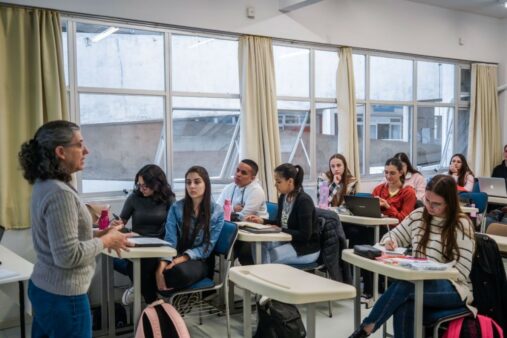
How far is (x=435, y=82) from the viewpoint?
7.12 metres

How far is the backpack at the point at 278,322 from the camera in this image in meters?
2.60

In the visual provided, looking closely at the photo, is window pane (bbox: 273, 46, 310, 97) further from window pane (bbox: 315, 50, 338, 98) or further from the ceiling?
the ceiling

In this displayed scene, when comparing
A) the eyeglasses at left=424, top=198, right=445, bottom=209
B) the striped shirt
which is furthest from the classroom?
the eyeglasses at left=424, top=198, right=445, bottom=209

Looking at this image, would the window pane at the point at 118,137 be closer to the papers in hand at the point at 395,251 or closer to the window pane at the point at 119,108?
the window pane at the point at 119,108

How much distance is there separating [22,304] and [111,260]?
79cm

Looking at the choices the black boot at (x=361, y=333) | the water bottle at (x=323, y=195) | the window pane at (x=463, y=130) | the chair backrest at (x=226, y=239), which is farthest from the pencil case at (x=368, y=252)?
the window pane at (x=463, y=130)

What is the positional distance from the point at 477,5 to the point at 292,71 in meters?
2.95

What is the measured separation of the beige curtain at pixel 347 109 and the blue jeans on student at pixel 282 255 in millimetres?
2332

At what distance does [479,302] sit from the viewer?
2539mm

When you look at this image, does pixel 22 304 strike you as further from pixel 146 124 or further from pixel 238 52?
pixel 238 52

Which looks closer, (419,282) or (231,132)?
(419,282)

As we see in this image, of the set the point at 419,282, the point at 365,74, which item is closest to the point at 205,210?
the point at 419,282

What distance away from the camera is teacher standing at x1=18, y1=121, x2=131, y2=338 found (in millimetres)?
1747

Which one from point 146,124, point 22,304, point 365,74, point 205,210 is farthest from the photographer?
point 365,74
